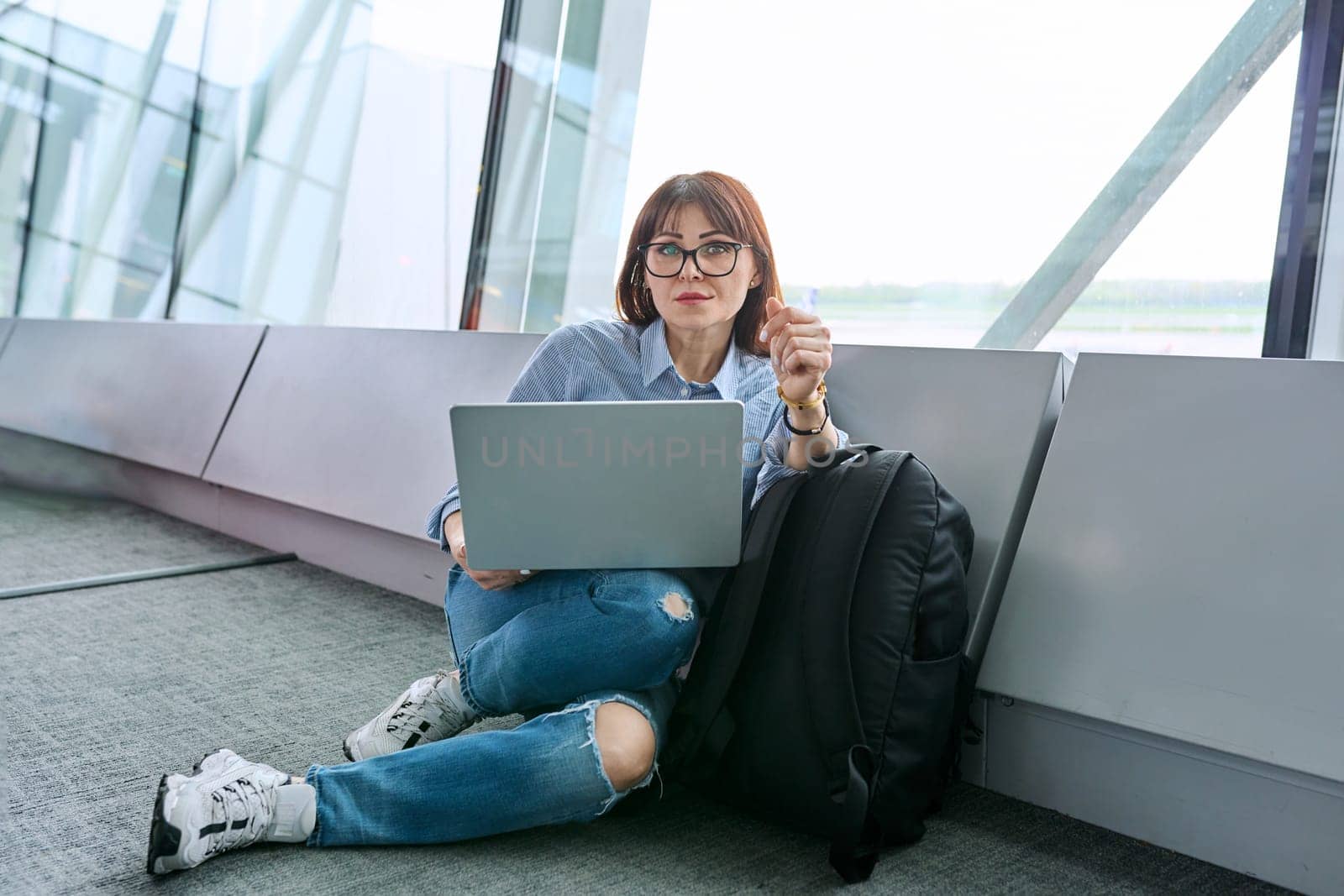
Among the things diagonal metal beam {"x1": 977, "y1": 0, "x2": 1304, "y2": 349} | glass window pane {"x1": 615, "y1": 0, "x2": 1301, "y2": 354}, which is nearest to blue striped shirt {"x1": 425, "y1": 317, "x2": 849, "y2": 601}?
glass window pane {"x1": 615, "y1": 0, "x2": 1301, "y2": 354}

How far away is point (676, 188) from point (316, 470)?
5.25ft

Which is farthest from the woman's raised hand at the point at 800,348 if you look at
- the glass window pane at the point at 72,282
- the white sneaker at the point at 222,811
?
the glass window pane at the point at 72,282

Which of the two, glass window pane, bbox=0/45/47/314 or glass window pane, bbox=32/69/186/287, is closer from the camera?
glass window pane, bbox=32/69/186/287

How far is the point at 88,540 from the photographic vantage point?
9.10ft

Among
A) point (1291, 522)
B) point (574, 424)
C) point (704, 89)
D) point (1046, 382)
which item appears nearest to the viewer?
point (574, 424)

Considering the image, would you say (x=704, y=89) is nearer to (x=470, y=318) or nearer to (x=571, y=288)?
(x=571, y=288)

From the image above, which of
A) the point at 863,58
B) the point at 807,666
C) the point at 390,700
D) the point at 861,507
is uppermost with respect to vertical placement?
the point at 863,58

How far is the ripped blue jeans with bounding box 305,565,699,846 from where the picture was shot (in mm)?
1093

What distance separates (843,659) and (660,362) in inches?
21.9

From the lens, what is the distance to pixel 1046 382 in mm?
1478

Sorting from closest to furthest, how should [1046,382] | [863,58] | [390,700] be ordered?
1. [1046,382]
2. [390,700]
3. [863,58]

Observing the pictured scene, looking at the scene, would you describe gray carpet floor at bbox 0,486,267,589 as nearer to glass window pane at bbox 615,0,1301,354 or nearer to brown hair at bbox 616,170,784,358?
brown hair at bbox 616,170,784,358

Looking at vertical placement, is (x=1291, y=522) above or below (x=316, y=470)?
above

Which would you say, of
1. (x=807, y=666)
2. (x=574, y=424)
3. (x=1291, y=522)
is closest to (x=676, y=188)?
(x=574, y=424)
